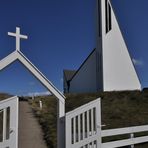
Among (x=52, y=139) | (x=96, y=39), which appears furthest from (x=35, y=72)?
(x=96, y=39)

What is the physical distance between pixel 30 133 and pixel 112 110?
8.23 metres

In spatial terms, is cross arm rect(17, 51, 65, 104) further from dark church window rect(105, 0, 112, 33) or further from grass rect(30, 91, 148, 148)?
dark church window rect(105, 0, 112, 33)

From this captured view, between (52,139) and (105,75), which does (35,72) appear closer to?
(52,139)

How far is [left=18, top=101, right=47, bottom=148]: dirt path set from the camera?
1284 cm

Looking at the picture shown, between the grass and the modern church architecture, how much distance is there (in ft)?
31.1

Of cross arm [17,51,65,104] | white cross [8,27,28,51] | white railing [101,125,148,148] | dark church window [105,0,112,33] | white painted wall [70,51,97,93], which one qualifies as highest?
dark church window [105,0,112,33]

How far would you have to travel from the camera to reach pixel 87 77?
41969 mm

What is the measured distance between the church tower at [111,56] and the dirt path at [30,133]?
61.0 feet

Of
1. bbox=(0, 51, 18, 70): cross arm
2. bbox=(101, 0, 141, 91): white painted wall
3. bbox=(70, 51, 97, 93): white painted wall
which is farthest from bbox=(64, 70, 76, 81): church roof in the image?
bbox=(0, 51, 18, 70): cross arm

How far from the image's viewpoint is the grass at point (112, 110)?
1673 cm

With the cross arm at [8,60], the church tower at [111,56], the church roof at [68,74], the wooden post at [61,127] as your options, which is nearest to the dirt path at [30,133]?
the wooden post at [61,127]

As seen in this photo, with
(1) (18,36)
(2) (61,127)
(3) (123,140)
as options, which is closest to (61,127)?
(2) (61,127)

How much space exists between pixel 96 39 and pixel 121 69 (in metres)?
4.81

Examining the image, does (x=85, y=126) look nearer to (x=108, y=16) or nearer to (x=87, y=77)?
(x=108, y=16)
